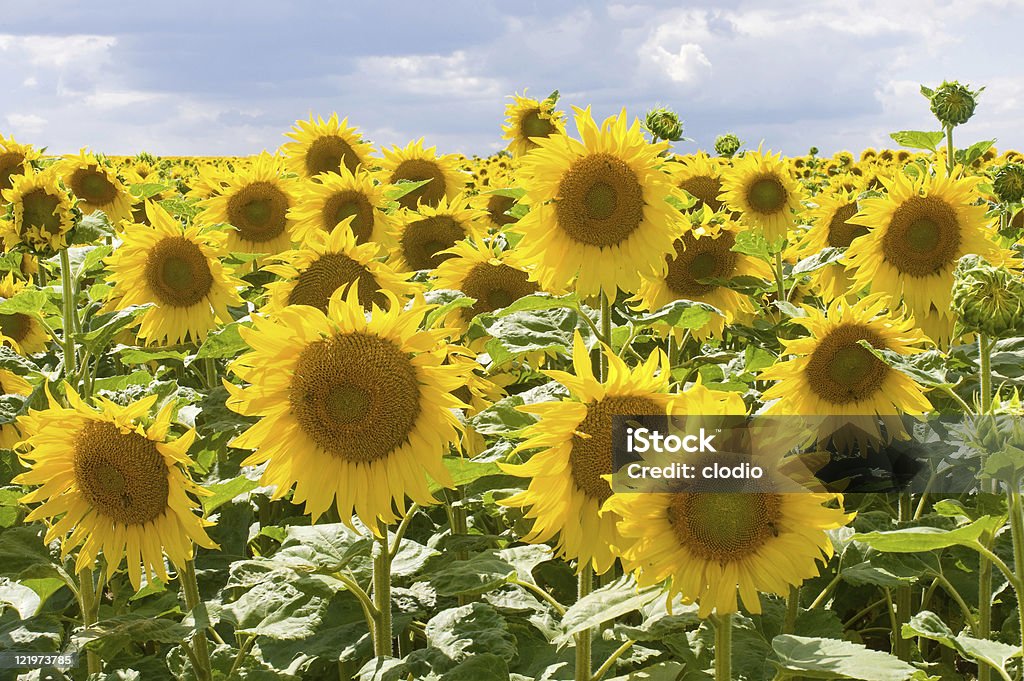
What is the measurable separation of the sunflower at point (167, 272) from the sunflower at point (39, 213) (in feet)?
1.67

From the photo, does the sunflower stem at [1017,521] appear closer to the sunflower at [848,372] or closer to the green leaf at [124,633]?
the sunflower at [848,372]

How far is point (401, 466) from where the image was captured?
87.0 inches

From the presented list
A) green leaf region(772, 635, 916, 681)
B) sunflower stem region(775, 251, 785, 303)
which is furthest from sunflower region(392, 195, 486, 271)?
green leaf region(772, 635, 916, 681)

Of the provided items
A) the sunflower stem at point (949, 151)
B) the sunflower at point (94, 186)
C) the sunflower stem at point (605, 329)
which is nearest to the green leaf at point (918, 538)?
the sunflower stem at point (605, 329)

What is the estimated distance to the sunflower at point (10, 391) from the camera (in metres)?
3.99

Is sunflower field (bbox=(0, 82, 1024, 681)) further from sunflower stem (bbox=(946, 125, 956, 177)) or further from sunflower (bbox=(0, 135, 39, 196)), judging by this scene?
sunflower (bbox=(0, 135, 39, 196))

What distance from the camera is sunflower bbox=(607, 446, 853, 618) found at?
188 centimetres

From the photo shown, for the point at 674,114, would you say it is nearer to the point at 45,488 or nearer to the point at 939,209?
the point at 939,209

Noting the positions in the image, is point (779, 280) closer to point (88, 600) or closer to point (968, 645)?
point (968, 645)

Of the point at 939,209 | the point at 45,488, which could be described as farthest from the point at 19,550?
the point at 939,209

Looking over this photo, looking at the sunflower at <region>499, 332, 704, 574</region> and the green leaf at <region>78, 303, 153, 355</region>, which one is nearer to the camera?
the sunflower at <region>499, 332, 704, 574</region>

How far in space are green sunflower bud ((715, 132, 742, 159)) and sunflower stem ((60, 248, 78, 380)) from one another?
18.3 ft

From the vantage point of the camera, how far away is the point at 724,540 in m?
1.90

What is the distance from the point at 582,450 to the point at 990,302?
113 cm
